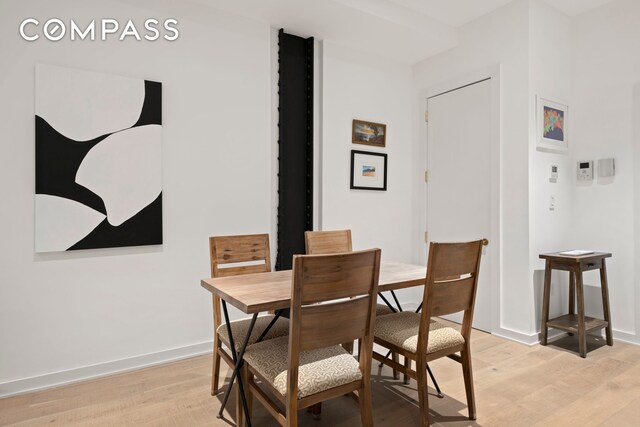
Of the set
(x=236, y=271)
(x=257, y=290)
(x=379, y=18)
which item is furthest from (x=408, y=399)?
(x=379, y=18)

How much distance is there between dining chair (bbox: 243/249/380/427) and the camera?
149cm

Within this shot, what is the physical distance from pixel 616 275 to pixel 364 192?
236 centimetres

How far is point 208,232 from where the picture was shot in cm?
308

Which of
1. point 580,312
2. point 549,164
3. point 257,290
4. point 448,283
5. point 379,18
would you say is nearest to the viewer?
point 257,290

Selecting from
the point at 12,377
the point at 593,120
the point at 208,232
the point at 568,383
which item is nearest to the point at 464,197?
the point at 593,120

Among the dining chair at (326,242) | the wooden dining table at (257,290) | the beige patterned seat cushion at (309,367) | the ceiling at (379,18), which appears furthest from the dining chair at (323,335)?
the ceiling at (379,18)

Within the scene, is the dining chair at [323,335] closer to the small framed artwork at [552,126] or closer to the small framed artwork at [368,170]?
the small framed artwork at [368,170]

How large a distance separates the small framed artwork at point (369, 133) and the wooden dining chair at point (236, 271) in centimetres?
179

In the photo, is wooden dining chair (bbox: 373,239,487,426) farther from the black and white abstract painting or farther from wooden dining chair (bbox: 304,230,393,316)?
the black and white abstract painting

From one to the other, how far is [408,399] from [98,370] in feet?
6.88

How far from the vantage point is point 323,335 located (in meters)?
1.56

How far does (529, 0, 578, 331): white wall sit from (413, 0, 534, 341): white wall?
5 cm

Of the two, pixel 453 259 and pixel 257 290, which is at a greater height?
pixel 453 259

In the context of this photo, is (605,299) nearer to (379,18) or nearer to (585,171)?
(585,171)
